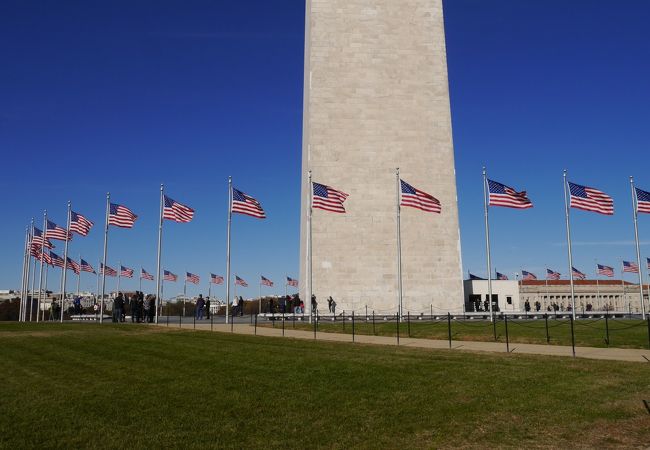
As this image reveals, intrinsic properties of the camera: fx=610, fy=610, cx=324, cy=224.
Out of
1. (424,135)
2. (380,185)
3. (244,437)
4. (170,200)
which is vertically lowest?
(244,437)

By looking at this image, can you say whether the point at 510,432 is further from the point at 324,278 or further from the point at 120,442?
the point at 324,278

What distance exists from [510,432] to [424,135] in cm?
4449

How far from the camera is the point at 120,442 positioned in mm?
9344

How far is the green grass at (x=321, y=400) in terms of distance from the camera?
9.60 m

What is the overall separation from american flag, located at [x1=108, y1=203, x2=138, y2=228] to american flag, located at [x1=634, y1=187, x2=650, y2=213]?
103 feet

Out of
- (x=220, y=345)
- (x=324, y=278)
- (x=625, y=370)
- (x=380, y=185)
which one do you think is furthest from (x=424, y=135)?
(x=625, y=370)

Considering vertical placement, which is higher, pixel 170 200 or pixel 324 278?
pixel 170 200

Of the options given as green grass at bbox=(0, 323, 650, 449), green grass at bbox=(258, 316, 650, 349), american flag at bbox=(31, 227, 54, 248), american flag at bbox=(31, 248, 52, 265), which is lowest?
green grass at bbox=(0, 323, 650, 449)

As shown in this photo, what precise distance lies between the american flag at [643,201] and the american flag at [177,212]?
2724cm

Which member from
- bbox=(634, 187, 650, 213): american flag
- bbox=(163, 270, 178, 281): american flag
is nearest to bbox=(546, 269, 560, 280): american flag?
bbox=(634, 187, 650, 213): american flag

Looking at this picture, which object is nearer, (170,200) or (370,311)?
(170,200)

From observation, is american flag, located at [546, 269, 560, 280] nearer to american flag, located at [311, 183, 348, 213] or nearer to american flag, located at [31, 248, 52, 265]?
american flag, located at [311, 183, 348, 213]

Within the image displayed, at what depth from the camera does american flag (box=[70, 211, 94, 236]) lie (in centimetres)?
4116

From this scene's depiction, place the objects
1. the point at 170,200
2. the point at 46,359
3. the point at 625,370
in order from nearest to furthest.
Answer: the point at 625,370
the point at 46,359
the point at 170,200
